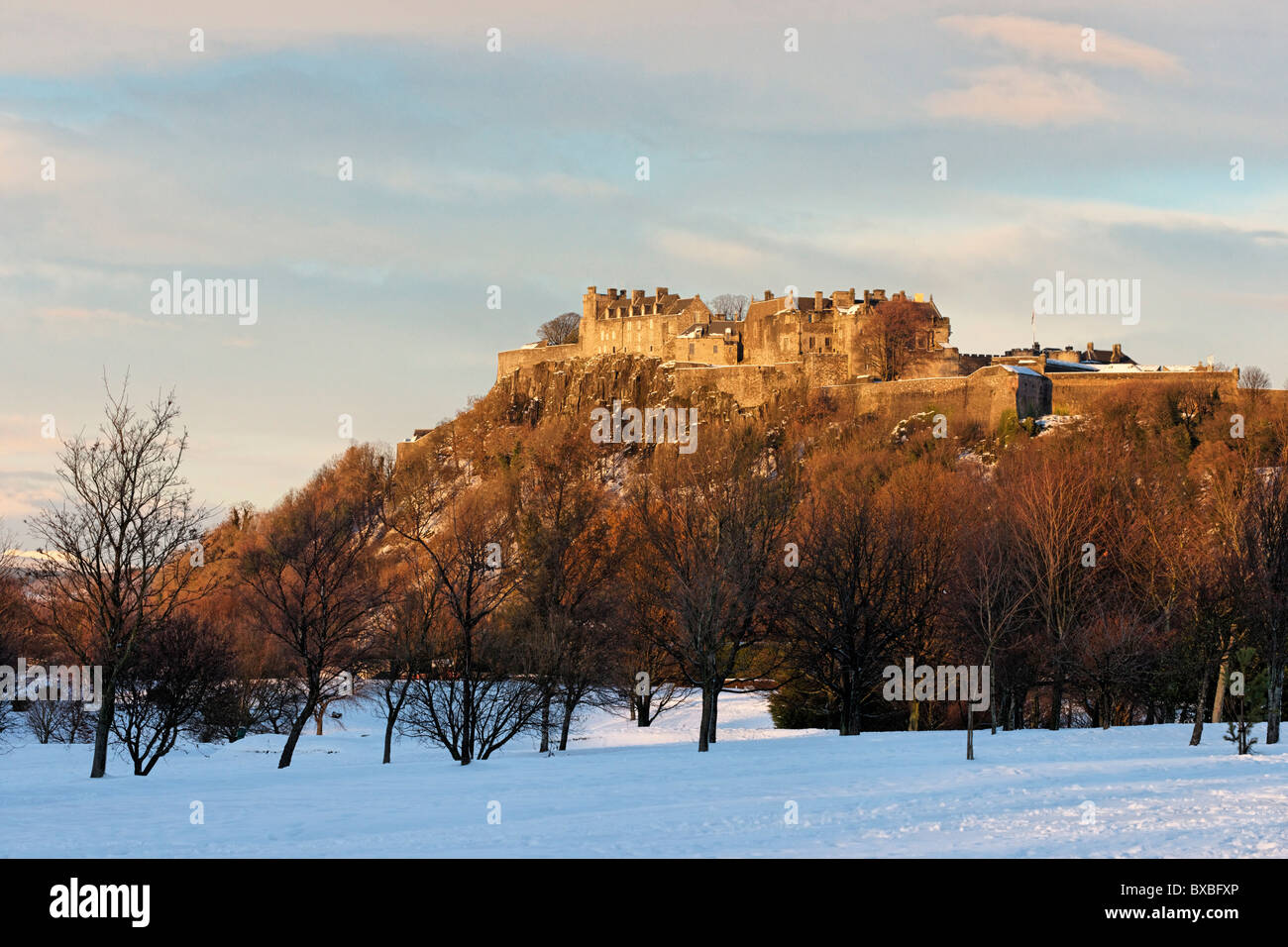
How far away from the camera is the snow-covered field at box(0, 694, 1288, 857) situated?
1384 centimetres

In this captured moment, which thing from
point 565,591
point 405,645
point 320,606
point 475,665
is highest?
point 565,591

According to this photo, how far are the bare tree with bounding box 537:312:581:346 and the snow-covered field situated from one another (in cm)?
11510

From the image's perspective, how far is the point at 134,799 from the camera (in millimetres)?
18562

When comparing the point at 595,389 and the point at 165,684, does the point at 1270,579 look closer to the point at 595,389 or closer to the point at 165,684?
the point at 165,684

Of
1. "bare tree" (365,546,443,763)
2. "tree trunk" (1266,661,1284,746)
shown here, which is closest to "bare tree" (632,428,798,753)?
"bare tree" (365,546,443,763)

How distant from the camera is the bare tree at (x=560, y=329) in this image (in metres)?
141

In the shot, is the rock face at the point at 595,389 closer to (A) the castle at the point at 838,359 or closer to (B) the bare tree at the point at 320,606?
(A) the castle at the point at 838,359

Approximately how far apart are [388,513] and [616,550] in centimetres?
6748

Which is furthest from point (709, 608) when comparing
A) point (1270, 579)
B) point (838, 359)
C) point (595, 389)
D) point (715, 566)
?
point (595, 389)

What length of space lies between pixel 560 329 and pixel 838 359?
44417 mm

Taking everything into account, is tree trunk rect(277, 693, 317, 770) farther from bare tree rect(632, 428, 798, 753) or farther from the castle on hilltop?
the castle on hilltop

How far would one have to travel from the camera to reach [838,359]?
108 meters
